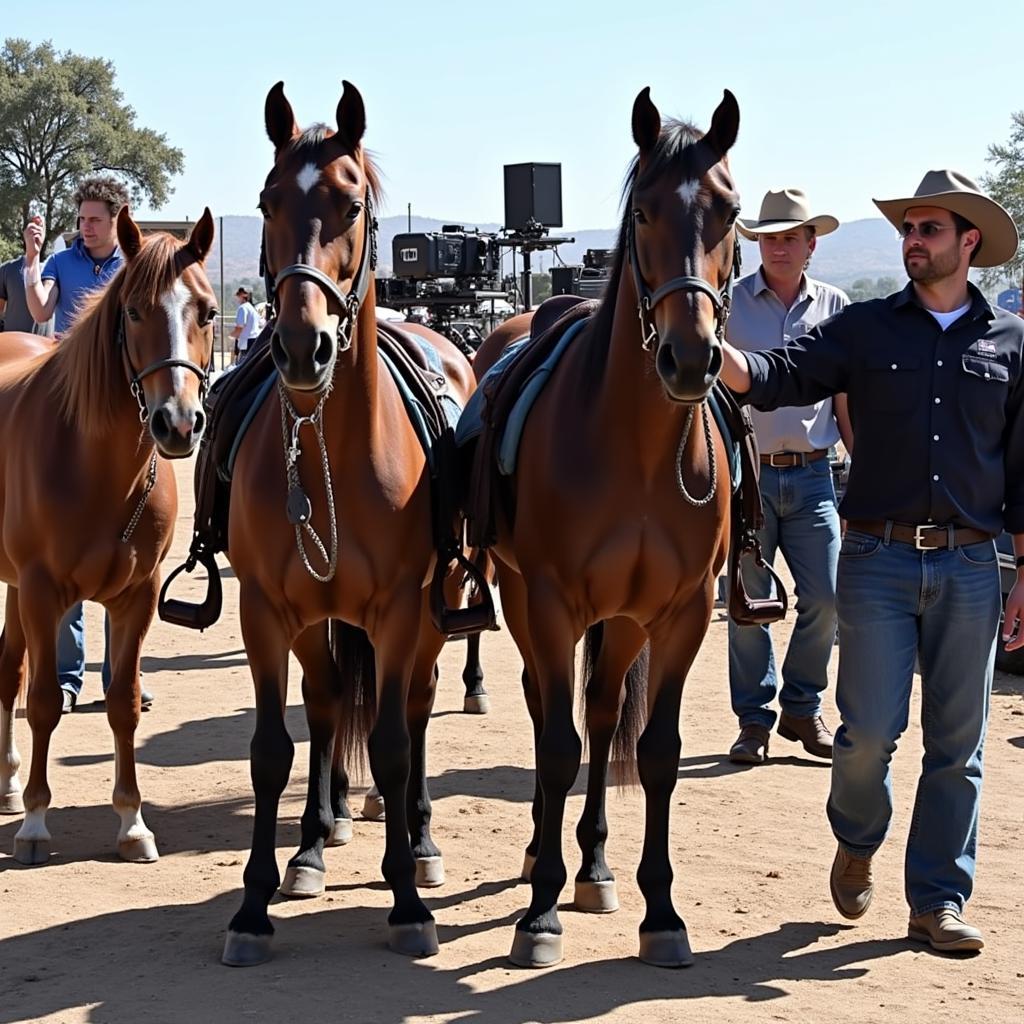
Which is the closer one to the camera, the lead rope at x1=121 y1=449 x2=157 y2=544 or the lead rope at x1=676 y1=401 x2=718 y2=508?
the lead rope at x1=676 y1=401 x2=718 y2=508

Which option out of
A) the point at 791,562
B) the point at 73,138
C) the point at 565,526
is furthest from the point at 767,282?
the point at 73,138

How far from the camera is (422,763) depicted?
528 cm

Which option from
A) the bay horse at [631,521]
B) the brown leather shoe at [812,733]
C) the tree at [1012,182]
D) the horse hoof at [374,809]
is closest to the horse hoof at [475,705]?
the brown leather shoe at [812,733]

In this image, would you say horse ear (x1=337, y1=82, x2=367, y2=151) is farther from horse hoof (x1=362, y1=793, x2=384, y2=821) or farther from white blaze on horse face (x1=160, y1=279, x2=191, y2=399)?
horse hoof (x1=362, y1=793, x2=384, y2=821)

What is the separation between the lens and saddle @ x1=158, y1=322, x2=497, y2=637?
4703mm

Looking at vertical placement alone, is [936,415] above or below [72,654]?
above

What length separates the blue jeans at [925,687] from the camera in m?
4.36

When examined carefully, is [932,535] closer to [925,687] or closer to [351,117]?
[925,687]

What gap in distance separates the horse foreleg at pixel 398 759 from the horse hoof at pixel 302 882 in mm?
490

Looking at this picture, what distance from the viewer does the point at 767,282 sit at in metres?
6.59

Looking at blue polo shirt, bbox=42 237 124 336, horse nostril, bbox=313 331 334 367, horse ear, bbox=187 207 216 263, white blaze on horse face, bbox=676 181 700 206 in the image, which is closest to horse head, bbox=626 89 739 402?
white blaze on horse face, bbox=676 181 700 206

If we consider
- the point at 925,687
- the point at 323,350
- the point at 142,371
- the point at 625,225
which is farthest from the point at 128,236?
the point at 925,687

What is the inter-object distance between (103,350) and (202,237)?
0.56 metres

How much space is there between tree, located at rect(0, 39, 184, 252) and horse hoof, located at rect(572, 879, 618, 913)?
171ft
